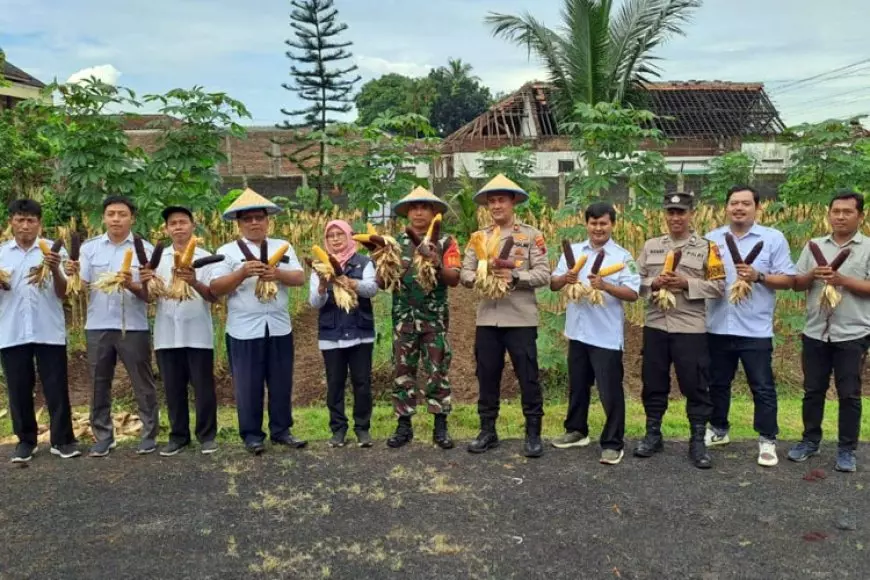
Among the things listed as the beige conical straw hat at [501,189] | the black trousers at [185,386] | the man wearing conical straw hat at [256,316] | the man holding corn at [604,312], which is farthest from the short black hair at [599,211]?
the black trousers at [185,386]

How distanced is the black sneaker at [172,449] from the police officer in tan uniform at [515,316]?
7.42 ft

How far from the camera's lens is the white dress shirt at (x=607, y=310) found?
4.96 meters

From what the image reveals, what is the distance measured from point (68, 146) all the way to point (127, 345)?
2046mm

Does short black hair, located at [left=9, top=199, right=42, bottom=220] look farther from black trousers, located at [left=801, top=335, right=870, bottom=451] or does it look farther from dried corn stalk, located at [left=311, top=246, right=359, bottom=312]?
black trousers, located at [left=801, top=335, right=870, bottom=451]

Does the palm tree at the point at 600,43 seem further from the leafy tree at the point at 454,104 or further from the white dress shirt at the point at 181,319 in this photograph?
the leafy tree at the point at 454,104

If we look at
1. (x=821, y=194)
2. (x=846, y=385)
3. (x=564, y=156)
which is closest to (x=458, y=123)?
(x=564, y=156)

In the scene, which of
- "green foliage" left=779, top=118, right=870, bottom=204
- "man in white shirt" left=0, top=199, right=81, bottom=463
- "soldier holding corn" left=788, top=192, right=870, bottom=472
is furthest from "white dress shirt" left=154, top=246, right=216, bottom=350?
A: "green foliage" left=779, top=118, right=870, bottom=204

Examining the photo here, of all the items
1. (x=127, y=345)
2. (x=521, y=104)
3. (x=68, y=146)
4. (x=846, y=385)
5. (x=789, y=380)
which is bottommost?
(x=789, y=380)

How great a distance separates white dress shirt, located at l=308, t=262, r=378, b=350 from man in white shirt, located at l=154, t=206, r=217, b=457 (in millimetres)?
767

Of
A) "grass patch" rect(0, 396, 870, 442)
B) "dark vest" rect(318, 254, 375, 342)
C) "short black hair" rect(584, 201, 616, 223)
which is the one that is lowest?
"grass patch" rect(0, 396, 870, 442)

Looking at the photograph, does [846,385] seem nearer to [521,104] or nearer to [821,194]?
[821,194]

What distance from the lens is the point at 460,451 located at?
207 inches

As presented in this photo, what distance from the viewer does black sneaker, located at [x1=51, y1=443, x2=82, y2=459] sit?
5.20 m

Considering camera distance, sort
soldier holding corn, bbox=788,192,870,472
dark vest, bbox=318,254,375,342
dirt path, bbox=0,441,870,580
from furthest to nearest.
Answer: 1. dark vest, bbox=318,254,375,342
2. soldier holding corn, bbox=788,192,870,472
3. dirt path, bbox=0,441,870,580
